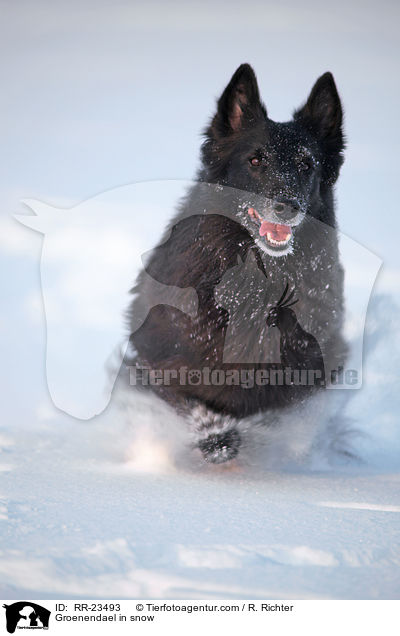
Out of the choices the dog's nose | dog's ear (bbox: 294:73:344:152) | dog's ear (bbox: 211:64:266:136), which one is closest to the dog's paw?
the dog's nose

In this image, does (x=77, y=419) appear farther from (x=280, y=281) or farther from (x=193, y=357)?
(x=280, y=281)

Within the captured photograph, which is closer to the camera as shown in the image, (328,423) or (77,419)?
(77,419)

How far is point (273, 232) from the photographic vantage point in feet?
13.6

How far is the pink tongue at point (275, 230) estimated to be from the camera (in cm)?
412

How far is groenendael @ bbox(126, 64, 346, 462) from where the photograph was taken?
4180mm

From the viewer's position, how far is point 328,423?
16.1 feet

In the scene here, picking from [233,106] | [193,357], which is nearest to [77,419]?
Answer: [193,357]

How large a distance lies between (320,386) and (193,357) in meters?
0.95

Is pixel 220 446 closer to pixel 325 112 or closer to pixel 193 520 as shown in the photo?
pixel 193 520

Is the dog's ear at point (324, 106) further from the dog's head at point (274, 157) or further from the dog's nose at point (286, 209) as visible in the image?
the dog's nose at point (286, 209)

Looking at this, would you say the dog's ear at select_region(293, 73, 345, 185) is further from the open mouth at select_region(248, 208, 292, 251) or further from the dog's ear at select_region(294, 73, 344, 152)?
the open mouth at select_region(248, 208, 292, 251)
